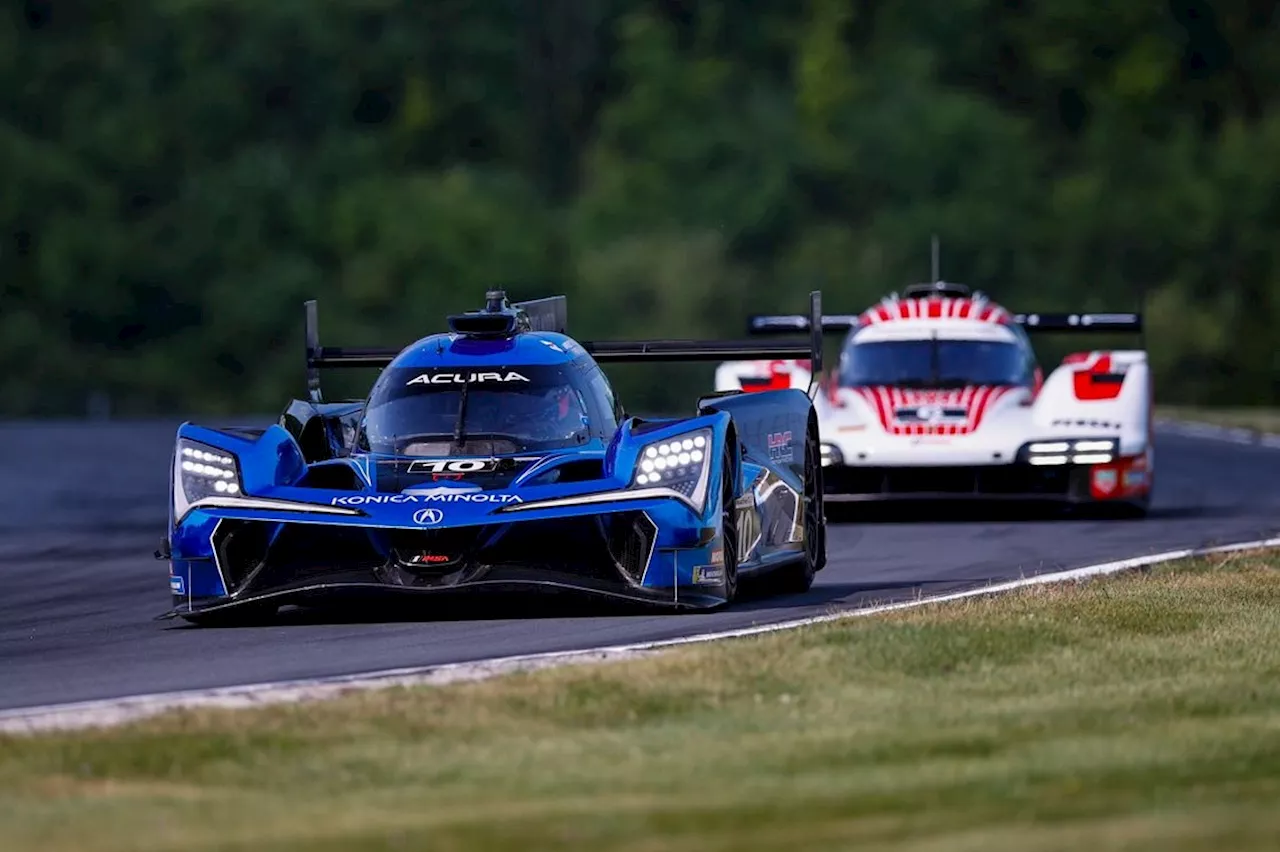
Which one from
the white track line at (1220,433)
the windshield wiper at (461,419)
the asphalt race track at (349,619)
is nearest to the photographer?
the asphalt race track at (349,619)

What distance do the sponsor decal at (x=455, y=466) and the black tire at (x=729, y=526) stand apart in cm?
97

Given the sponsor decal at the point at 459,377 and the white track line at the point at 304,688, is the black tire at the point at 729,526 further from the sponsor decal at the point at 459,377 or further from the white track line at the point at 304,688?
the sponsor decal at the point at 459,377

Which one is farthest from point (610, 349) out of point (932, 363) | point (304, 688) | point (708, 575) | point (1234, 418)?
point (1234, 418)

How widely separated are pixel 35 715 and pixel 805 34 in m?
67.9

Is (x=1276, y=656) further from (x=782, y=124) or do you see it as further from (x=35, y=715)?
(x=782, y=124)

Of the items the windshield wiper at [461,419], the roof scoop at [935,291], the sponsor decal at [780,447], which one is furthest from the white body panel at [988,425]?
the windshield wiper at [461,419]

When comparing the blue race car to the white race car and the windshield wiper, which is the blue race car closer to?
the windshield wiper

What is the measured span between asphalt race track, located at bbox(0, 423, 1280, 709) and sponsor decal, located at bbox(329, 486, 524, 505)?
0.50 meters

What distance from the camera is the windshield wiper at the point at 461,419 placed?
12680 millimetres

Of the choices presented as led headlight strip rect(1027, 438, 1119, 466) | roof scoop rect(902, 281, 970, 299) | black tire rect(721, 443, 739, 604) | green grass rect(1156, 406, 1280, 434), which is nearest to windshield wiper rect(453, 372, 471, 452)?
black tire rect(721, 443, 739, 604)

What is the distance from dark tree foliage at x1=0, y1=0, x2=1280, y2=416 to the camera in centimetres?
6306

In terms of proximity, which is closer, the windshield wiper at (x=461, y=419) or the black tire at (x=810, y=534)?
the windshield wiper at (x=461, y=419)

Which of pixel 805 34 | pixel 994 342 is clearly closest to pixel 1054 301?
pixel 805 34

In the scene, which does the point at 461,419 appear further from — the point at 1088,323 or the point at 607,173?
the point at 607,173
